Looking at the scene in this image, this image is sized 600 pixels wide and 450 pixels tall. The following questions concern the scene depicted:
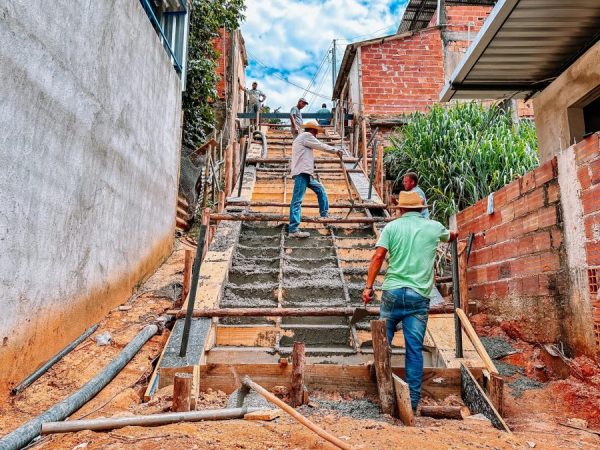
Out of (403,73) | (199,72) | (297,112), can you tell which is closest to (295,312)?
(199,72)

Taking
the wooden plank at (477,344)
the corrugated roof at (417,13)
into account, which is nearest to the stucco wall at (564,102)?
the wooden plank at (477,344)

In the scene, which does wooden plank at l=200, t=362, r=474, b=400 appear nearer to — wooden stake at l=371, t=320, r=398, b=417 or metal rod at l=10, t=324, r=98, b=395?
wooden stake at l=371, t=320, r=398, b=417

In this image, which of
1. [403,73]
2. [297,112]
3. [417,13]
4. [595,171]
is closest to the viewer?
[595,171]

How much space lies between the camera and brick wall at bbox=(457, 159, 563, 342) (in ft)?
12.0

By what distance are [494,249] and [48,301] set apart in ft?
13.9

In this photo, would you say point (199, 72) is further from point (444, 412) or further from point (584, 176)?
point (444, 412)

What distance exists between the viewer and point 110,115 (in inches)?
176

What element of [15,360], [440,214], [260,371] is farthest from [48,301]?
[440,214]

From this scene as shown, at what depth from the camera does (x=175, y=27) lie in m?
7.48

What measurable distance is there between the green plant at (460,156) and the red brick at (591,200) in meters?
2.98

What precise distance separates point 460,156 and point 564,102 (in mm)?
3006

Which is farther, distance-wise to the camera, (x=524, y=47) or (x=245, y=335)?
(x=524, y=47)

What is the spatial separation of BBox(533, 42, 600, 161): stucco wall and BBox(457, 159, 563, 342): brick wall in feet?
3.10

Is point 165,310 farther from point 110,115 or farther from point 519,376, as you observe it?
point 519,376
